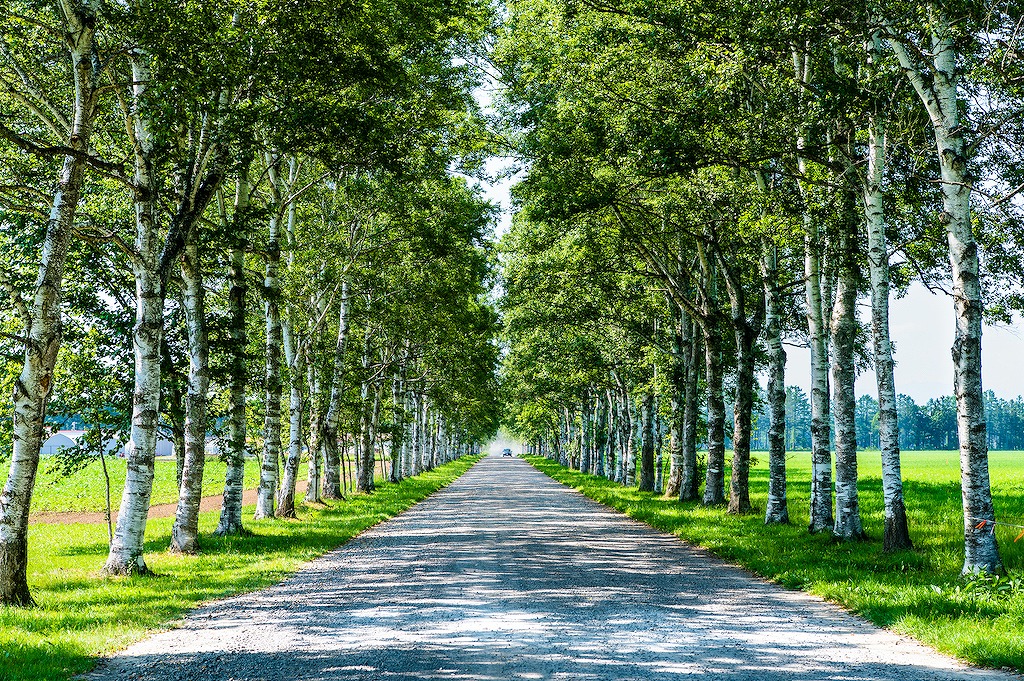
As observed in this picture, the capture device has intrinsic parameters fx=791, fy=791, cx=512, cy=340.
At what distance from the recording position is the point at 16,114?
15.3 m

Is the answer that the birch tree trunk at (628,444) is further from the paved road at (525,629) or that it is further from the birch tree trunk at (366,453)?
the paved road at (525,629)

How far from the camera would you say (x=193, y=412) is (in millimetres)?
16484

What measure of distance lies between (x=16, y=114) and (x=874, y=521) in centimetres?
2191

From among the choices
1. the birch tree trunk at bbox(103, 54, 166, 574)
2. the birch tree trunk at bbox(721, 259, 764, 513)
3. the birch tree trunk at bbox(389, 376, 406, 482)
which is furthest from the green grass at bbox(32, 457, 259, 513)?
the birch tree trunk at bbox(721, 259, 764, 513)

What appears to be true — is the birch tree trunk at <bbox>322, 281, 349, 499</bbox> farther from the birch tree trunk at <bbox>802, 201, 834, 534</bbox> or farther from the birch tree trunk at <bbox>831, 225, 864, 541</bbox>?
the birch tree trunk at <bbox>831, 225, 864, 541</bbox>

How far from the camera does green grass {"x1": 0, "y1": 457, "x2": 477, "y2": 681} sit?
25.4ft

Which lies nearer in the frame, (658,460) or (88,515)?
(88,515)

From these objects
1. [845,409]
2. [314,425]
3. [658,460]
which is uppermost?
[845,409]

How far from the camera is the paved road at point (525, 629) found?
23.2 feet

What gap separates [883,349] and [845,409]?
231 centimetres

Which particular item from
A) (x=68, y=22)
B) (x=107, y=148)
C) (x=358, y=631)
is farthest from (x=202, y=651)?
(x=107, y=148)

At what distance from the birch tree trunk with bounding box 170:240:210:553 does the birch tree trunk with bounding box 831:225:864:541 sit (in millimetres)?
12934

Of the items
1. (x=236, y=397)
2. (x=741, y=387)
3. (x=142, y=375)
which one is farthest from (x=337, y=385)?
(x=142, y=375)

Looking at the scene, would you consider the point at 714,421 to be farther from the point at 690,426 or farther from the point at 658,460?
the point at 658,460
